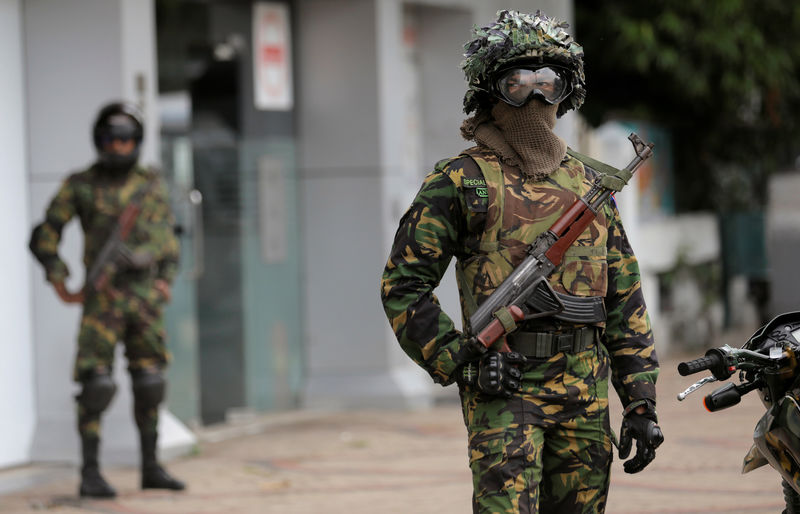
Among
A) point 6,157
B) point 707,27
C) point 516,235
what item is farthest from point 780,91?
point 516,235

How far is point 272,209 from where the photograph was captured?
35.8 ft

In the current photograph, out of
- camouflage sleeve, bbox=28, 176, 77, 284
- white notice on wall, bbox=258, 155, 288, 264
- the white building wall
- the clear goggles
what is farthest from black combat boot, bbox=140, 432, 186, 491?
the clear goggles

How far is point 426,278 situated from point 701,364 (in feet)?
2.88

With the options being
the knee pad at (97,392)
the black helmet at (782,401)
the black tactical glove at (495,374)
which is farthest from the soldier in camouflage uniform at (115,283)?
the black helmet at (782,401)

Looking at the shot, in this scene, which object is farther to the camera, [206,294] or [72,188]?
[206,294]

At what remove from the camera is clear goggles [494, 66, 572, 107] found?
13.0ft

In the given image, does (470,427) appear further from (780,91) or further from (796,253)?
(780,91)

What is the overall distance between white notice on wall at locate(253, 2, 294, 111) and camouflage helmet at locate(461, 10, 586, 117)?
684 cm

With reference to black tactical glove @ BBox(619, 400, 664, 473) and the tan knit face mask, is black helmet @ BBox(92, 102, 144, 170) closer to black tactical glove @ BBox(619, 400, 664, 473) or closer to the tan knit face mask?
the tan knit face mask

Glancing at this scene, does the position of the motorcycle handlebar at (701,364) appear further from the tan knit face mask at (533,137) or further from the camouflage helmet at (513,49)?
the camouflage helmet at (513,49)

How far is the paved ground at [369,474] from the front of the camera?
23.4ft

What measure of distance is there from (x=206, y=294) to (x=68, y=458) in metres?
2.09

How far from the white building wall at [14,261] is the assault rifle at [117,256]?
136cm

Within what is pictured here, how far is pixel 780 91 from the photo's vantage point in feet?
55.6
